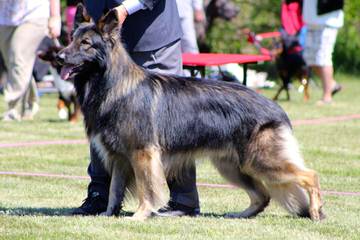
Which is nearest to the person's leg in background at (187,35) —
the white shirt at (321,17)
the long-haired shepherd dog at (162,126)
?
the white shirt at (321,17)

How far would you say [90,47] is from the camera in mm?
6277

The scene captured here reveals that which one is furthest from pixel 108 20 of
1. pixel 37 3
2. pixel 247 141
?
pixel 37 3

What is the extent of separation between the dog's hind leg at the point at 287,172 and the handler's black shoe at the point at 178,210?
23.3 inches

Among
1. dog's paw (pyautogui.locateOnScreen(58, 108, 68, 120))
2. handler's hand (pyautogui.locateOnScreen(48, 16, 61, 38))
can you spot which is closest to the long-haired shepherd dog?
handler's hand (pyautogui.locateOnScreen(48, 16, 61, 38))

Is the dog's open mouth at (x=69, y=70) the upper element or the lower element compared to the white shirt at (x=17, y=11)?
upper

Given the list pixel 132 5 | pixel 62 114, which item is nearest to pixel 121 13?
pixel 132 5

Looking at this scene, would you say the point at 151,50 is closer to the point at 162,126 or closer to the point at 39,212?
the point at 162,126

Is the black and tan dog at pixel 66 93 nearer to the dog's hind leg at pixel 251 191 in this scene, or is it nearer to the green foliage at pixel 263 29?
the dog's hind leg at pixel 251 191

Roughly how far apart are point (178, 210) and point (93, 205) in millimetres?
621

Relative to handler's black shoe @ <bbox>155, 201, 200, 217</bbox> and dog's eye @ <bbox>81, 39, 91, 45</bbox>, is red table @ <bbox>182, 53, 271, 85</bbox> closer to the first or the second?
handler's black shoe @ <bbox>155, 201, 200, 217</bbox>

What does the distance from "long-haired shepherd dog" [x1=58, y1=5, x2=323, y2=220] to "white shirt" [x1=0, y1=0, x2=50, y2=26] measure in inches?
236

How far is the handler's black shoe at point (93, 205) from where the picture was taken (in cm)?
684

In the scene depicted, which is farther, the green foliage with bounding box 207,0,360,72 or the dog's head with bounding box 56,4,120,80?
the green foliage with bounding box 207,0,360,72

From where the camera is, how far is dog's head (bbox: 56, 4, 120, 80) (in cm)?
625
